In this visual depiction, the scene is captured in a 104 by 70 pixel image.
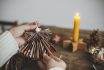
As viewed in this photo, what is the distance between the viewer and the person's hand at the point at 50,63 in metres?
0.66

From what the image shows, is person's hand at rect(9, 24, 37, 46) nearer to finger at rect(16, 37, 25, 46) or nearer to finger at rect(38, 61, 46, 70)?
finger at rect(16, 37, 25, 46)

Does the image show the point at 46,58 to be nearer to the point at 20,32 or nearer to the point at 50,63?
the point at 50,63

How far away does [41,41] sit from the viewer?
79cm

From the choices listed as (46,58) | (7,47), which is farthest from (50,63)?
(7,47)

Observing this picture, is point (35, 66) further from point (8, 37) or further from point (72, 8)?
point (72, 8)

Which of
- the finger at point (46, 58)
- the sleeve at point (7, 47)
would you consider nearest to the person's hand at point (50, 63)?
the finger at point (46, 58)

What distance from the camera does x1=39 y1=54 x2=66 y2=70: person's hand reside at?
66cm

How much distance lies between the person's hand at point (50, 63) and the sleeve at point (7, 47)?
5.0 inches

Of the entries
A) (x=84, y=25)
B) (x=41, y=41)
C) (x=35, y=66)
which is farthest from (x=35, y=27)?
(x=84, y=25)

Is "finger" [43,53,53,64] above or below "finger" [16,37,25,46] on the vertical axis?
below

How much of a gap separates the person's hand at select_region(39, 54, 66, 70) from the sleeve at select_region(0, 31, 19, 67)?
126 millimetres

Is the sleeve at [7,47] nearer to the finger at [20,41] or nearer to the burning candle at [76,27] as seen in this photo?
the finger at [20,41]

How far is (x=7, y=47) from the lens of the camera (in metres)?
0.76

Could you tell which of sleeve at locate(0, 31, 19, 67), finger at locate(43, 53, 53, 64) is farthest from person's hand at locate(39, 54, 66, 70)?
sleeve at locate(0, 31, 19, 67)
